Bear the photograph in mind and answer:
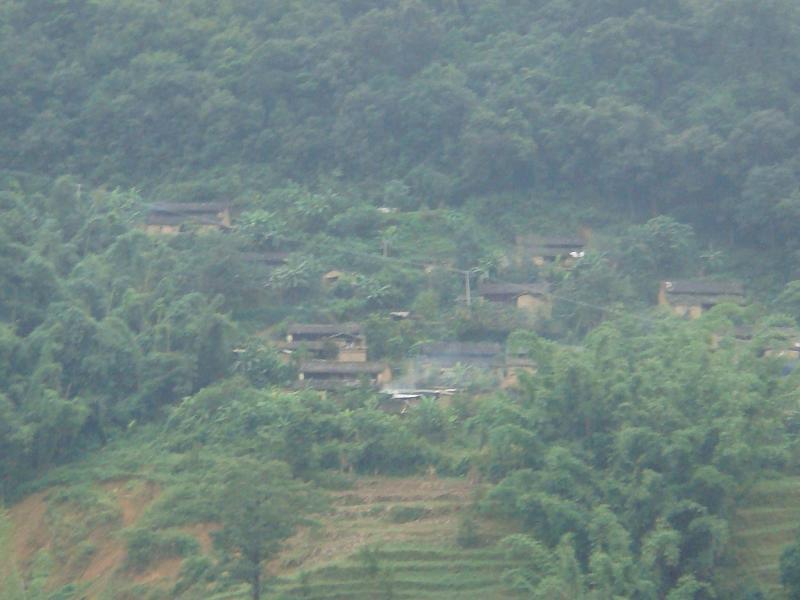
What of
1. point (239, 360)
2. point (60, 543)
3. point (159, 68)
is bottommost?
point (60, 543)

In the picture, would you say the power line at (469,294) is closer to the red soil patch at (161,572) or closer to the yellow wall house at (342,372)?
the yellow wall house at (342,372)

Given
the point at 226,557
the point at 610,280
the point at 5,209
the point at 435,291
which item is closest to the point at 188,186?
the point at 5,209

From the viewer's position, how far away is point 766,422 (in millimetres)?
17484

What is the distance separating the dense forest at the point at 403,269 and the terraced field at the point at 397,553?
0.34ft

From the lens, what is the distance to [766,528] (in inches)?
701

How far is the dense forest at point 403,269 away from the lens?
1681 cm

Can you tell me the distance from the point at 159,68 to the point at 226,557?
16.9 meters

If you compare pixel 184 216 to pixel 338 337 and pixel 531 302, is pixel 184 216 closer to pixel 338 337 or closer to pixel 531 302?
pixel 338 337

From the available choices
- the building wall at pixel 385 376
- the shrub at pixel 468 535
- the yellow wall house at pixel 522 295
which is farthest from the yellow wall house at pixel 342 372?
the shrub at pixel 468 535

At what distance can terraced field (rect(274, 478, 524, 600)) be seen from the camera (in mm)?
16859

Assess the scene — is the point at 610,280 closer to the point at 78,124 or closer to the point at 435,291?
the point at 435,291

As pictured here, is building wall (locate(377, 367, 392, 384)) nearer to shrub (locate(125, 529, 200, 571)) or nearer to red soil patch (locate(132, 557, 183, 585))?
shrub (locate(125, 529, 200, 571))

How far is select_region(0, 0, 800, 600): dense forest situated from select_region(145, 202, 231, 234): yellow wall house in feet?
1.03

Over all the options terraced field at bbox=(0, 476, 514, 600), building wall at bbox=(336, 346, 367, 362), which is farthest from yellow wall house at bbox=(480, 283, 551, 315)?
terraced field at bbox=(0, 476, 514, 600)
